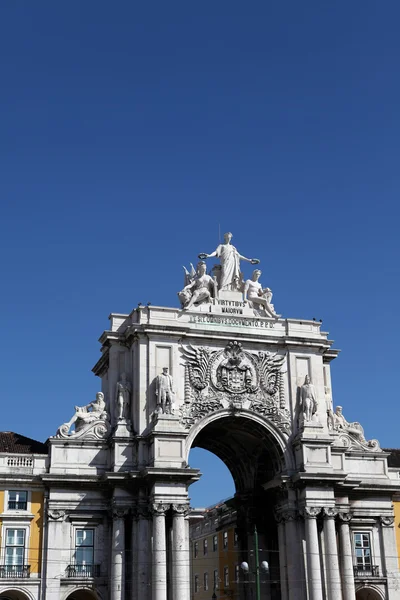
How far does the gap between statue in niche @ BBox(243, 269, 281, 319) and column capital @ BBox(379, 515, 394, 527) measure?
12.6m

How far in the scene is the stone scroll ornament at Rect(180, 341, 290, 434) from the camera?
46.4 metres

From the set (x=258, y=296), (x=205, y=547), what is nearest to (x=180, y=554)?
(x=258, y=296)

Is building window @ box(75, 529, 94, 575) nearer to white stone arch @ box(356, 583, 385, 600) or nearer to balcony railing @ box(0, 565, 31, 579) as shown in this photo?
balcony railing @ box(0, 565, 31, 579)

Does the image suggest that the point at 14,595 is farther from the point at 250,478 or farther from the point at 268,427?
the point at 268,427

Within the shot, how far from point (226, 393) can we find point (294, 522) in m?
7.64

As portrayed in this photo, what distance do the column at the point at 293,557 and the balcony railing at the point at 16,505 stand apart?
44.5 feet

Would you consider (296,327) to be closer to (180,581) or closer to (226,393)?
(226,393)

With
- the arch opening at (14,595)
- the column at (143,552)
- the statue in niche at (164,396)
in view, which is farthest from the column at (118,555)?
the statue in niche at (164,396)

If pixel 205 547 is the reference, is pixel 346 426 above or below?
above

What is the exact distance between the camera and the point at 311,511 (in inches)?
1762

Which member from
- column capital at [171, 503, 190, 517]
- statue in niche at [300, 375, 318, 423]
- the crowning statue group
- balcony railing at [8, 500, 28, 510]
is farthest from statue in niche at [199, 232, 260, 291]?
balcony railing at [8, 500, 28, 510]

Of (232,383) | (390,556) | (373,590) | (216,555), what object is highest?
(232,383)

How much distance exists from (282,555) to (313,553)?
2.45 meters

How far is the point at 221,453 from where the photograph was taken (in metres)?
53.5
